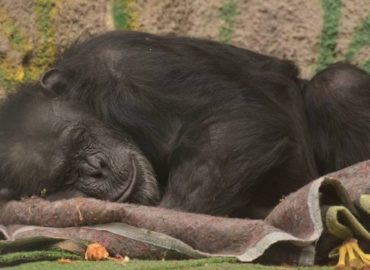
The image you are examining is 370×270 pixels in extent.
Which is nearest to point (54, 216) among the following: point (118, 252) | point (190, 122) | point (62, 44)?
point (118, 252)

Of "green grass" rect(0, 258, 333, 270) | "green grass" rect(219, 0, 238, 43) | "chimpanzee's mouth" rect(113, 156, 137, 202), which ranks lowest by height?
"chimpanzee's mouth" rect(113, 156, 137, 202)

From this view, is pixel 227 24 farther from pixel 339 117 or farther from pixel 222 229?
pixel 222 229

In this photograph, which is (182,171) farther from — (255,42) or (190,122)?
(255,42)

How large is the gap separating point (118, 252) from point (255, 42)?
180 centimetres

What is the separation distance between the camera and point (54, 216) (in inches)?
101

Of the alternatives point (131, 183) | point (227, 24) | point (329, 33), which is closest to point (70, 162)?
point (131, 183)

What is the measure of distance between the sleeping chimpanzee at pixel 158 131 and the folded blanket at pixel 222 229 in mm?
296

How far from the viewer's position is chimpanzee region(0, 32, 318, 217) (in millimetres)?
2746

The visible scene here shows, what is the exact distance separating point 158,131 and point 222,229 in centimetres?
61

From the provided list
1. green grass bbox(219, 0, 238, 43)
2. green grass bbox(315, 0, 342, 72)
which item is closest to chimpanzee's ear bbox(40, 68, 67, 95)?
green grass bbox(219, 0, 238, 43)

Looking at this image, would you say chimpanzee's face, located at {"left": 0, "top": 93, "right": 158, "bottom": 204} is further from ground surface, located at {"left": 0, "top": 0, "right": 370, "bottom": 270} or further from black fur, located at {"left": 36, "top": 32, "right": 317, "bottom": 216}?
ground surface, located at {"left": 0, "top": 0, "right": 370, "bottom": 270}

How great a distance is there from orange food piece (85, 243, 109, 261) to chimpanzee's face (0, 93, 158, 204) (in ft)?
1.82

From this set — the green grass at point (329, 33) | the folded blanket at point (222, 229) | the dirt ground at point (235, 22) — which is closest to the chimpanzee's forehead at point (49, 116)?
the folded blanket at point (222, 229)

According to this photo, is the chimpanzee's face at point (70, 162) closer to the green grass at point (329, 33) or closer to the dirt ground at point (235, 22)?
the dirt ground at point (235, 22)
